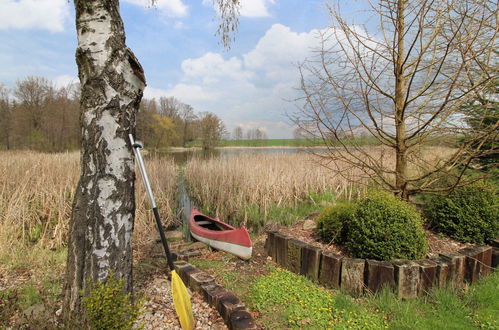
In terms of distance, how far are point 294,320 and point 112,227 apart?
64.7 inches

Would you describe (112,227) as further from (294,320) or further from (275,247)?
(275,247)

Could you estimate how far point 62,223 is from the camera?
4.48m

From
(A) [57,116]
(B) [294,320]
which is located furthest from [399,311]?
(A) [57,116]

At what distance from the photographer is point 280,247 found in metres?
3.55

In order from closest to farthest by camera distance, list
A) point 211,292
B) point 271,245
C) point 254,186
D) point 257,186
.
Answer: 1. point 211,292
2. point 271,245
3. point 257,186
4. point 254,186

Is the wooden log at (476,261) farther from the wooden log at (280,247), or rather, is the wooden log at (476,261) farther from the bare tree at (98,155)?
the bare tree at (98,155)

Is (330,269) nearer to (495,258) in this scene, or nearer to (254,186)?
(495,258)

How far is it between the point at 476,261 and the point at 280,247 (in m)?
2.18

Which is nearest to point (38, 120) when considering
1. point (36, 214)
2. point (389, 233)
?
point (36, 214)

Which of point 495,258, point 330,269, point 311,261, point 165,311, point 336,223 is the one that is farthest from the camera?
point 336,223

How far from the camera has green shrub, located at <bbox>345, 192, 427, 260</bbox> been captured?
9.21ft

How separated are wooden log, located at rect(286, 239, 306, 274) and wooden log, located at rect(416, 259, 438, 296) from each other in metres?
1.21

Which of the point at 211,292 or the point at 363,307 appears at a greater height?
the point at 211,292

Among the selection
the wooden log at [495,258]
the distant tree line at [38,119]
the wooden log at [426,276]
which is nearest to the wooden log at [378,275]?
the wooden log at [426,276]
